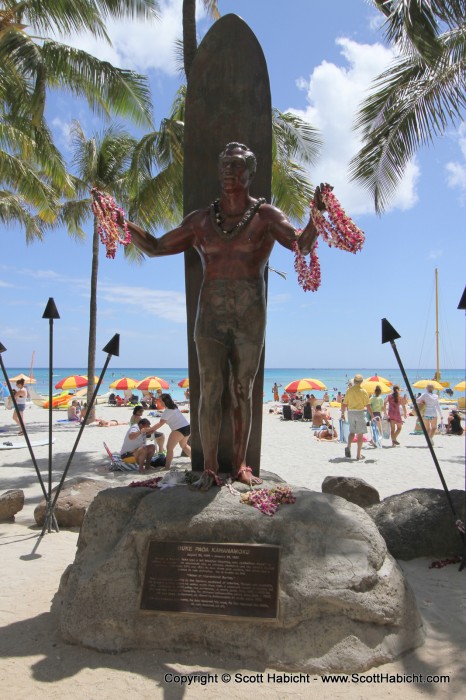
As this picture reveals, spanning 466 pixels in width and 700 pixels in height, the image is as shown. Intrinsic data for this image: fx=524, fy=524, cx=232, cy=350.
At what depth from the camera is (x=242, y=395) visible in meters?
4.08

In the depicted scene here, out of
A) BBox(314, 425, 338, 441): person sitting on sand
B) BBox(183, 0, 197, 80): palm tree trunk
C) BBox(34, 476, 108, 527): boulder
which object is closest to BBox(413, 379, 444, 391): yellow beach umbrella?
Answer: BBox(314, 425, 338, 441): person sitting on sand

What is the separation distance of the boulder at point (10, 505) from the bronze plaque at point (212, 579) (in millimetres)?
4332

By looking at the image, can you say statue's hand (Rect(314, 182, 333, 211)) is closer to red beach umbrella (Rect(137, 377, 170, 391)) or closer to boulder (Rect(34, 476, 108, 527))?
boulder (Rect(34, 476, 108, 527))

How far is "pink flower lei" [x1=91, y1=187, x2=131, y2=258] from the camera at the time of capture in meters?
4.05

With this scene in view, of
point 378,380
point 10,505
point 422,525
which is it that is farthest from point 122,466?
point 378,380

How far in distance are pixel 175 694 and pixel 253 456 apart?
6.79ft

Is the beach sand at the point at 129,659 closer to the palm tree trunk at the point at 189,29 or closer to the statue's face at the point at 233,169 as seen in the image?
the statue's face at the point at 233,169

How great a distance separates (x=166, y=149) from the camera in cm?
1271

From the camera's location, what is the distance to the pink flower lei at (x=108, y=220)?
13.3ft

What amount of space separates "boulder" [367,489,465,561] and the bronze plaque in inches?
104

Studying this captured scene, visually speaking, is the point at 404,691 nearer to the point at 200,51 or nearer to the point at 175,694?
the point at 175,694

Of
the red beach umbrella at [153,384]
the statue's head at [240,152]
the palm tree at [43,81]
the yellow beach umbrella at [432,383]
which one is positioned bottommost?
the red beach umbrella at [153,384]

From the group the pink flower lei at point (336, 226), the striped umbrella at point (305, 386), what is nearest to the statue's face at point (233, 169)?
the pink flower lei at point (336, 226)

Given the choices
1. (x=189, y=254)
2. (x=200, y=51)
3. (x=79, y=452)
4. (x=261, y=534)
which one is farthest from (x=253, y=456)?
(x=79, y=452)
